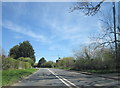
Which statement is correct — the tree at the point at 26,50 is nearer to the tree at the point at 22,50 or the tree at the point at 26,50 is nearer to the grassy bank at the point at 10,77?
the tree at the point at 22,50

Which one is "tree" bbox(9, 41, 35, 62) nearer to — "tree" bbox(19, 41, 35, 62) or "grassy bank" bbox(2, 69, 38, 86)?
"tree" bbox(19, 41, 35, 62)

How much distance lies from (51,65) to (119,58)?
4544 inches

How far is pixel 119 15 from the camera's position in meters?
3.32

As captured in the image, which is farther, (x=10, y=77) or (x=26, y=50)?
(x=26, y=50)

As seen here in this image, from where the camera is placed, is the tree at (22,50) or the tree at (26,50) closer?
the tree at (22,50)

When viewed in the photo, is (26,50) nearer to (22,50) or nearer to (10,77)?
(22,50)

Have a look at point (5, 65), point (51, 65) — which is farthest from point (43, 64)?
point (5, 65)

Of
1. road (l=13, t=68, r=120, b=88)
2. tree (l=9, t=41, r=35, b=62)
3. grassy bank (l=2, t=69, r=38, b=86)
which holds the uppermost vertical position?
tree (l=9, t=41, r=35, b=62)

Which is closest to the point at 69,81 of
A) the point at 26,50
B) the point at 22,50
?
the point at 26,50

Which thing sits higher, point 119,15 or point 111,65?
point 119,15

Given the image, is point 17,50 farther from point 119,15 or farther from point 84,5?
point 119,15

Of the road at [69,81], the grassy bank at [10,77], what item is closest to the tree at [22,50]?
the grassy bank at [10,77]

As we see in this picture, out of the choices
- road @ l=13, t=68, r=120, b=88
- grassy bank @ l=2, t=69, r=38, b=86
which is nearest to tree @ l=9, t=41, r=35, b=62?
grassy bank @ l=2, t=69, r=38, b=86

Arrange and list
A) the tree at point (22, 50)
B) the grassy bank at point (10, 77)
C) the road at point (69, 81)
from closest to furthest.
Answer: the road at point (69, 81) → the grassy bank at point (10, 77) → the tree at point (22, 50)
